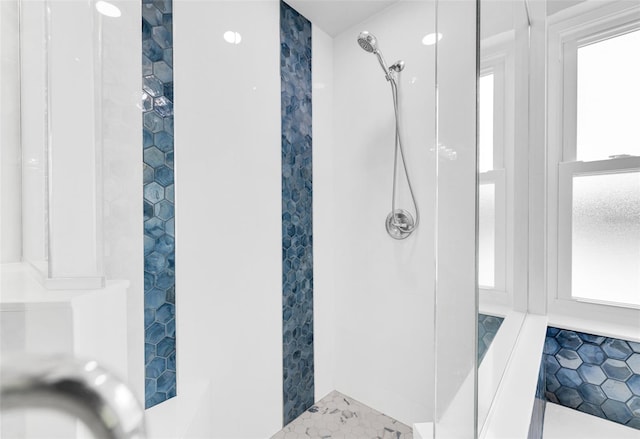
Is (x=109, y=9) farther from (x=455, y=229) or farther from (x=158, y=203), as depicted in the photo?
(x=455, y=229)

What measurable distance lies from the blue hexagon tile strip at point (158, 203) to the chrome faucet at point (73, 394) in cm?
105

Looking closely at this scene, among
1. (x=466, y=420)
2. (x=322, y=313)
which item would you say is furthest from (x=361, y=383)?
(x=466, y=420)

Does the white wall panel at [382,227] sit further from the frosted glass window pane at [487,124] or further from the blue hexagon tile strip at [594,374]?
the frosted glass window pane at [487,124]

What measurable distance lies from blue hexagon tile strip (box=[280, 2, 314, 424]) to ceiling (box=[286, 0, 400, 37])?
49mm

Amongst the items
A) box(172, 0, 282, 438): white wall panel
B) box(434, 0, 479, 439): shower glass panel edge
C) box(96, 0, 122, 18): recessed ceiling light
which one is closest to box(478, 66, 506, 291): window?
box(434, 0, 479, 439): shower glass panel edge

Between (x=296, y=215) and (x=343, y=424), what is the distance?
1.07 metres

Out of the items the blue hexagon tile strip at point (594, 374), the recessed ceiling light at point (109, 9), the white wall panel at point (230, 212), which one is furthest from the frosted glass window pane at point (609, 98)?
the recessed ceiling light at point (109, 9)

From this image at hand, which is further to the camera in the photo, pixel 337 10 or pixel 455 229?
pixel 337 10

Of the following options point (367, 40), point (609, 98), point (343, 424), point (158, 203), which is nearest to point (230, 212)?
point (158, 203)

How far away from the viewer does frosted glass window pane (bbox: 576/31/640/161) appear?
50.9 inches

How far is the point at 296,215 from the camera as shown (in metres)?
1.59

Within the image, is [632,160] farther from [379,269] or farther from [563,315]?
[379,269]

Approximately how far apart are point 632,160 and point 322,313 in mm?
1581

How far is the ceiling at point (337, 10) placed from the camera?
154 centimetres
